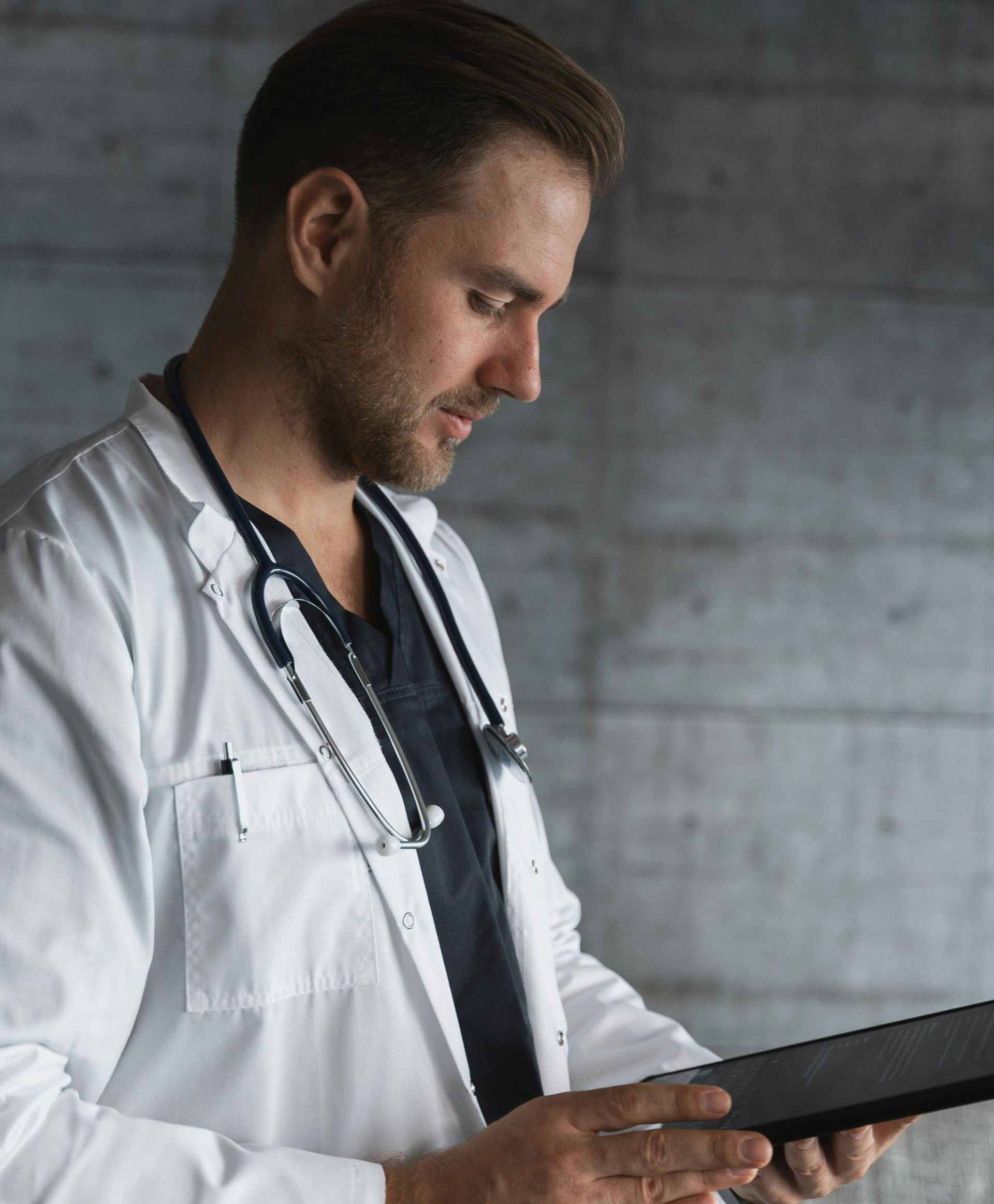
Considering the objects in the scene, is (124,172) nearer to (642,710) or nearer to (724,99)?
(724,99)

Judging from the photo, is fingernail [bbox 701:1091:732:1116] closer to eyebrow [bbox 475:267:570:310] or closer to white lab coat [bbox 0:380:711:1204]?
white lab coat [bbox 0:380:711:1204]

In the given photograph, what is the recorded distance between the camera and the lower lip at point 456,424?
1.25 metres

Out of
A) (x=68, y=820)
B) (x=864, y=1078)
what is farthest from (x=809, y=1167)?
(x=68, y=820)

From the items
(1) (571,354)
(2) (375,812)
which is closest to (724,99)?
(1) (571,354)

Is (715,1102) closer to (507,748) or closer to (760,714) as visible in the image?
(507,748)

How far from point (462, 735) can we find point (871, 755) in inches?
69.1

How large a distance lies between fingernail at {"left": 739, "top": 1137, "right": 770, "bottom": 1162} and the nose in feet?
2.52

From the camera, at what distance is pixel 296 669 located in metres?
1.08

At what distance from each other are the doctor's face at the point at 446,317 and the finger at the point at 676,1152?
734 millimetres

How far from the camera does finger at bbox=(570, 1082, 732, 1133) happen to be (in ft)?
2.85

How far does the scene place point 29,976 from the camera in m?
0.85

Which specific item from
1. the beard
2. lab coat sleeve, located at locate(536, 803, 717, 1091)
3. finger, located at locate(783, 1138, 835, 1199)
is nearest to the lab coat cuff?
finger, located at locate(783, 1138, 835, 1199)

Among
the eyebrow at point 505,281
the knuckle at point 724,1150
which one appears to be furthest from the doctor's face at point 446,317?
the knuckle at point 724,1150

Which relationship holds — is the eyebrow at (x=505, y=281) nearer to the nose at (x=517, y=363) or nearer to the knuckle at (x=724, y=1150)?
the nose at (x=517, y=363)
